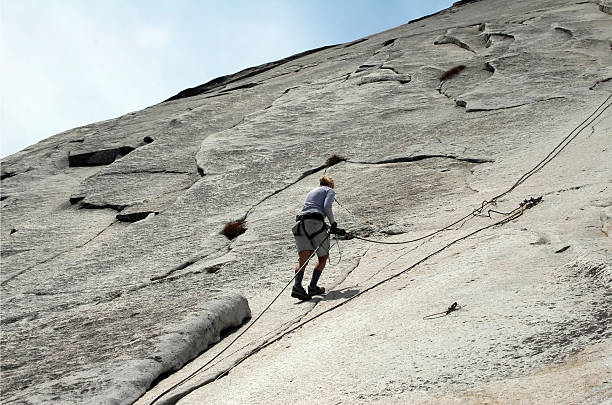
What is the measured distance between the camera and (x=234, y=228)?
1098 cm

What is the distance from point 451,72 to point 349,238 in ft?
23.7

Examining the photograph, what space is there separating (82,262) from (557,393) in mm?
8204

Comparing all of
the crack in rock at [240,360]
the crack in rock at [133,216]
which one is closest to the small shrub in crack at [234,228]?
the crack in rock at [133,216]

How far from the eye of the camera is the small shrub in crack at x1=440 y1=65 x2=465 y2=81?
15884mm

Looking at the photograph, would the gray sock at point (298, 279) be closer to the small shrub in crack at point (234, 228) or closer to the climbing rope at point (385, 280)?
the climbing rope at point (385, 280)

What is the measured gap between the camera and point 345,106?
50.0ft

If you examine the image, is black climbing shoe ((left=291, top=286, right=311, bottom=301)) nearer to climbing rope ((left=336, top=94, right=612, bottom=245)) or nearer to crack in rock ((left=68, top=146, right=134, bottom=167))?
climbing rope ((left=336, top=94, right=612, bottom=245))

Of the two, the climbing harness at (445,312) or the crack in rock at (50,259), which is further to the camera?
the crack in rock at (50,259)

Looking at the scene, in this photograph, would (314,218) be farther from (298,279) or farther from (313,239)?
(298,279)

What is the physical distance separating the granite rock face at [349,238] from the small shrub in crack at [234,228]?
0.14m

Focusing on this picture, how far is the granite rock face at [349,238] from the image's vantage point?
545 cm

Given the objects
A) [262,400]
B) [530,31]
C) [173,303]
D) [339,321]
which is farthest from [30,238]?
[530,31]

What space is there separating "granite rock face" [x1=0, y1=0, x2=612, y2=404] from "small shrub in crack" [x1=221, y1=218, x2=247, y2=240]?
14cm

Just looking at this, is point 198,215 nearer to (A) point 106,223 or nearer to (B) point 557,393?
(A) point 106,223
